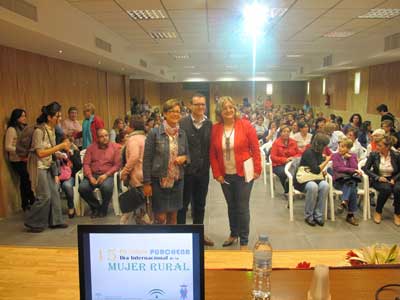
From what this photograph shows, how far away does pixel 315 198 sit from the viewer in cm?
438

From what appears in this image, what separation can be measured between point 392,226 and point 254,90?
16.3 metres

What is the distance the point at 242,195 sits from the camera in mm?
3391

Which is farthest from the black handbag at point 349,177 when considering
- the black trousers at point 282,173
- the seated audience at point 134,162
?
the seated audience at point 134,162

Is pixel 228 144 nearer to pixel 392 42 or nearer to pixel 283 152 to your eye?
pixel 283 152

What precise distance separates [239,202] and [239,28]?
13.6ft

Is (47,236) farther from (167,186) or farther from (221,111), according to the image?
(221,111)

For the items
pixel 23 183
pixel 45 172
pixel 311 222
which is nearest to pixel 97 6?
pixel 45 172

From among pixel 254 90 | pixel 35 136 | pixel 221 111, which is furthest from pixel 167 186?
pixel 254 90

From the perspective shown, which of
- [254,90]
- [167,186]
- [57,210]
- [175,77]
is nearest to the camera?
[167,186]

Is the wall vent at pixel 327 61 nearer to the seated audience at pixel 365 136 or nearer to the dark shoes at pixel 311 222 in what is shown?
the seated audience at pixel 365 136

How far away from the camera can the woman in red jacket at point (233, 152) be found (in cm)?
334

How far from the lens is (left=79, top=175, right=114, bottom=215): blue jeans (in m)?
4.59

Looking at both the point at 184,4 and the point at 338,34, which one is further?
the point at 338,34

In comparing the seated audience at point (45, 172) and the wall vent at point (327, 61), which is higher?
the wall vent at point (327, 61)
